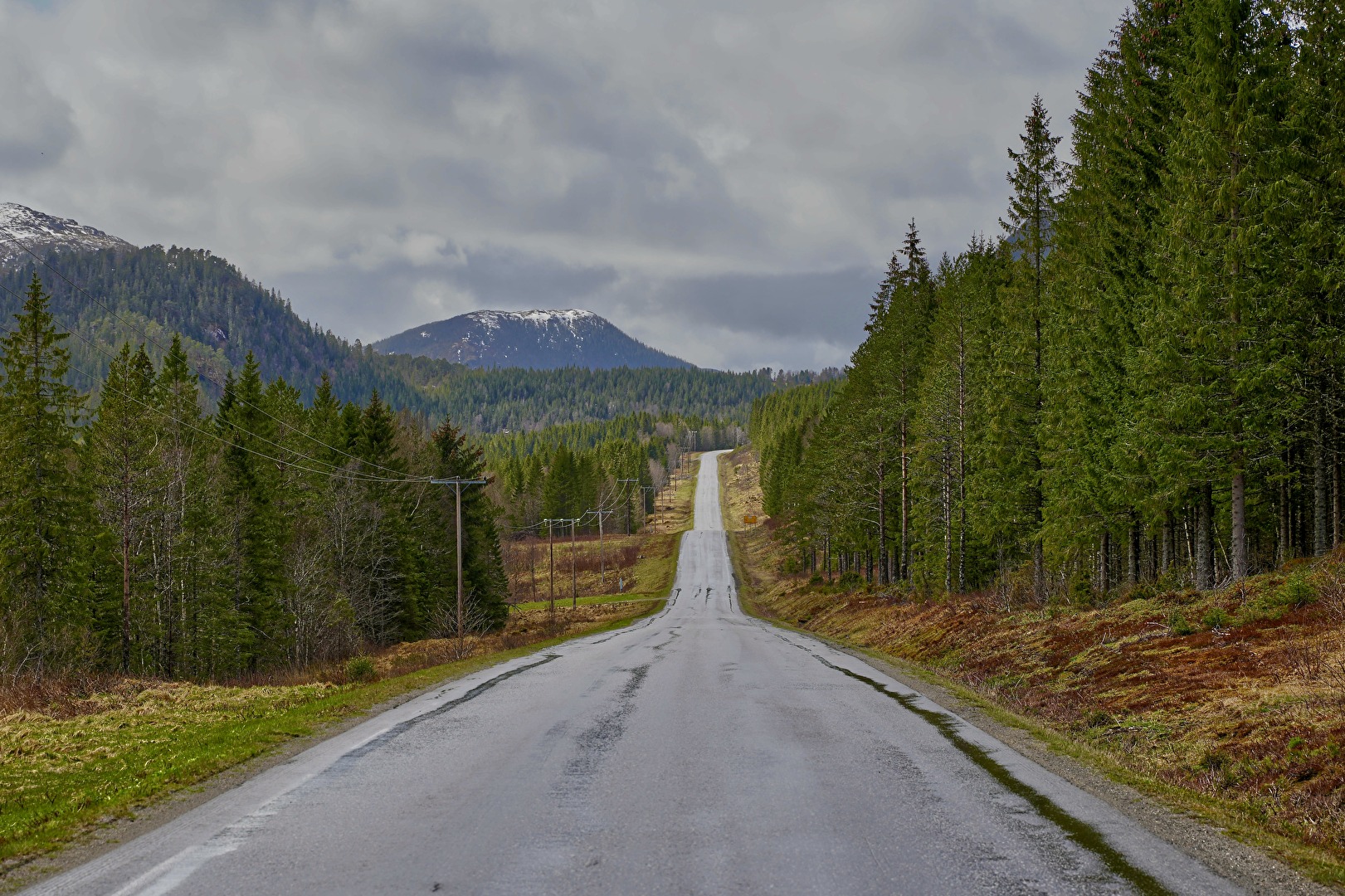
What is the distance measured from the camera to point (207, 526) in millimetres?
35156

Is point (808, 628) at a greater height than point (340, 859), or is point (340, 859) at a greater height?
point (340, 859)

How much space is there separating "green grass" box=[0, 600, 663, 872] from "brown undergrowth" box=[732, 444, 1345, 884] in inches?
351

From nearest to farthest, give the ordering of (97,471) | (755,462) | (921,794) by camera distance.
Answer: (921,794) < (97,471) < (755,462)

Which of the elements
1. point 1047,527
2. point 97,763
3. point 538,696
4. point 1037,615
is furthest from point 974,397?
point 97,763

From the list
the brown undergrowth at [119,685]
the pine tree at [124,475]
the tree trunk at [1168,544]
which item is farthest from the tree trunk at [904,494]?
the pine tree at [124,475]

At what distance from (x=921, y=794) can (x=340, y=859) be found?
4.55 m

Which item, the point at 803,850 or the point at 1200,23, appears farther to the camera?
the point at 1200,23

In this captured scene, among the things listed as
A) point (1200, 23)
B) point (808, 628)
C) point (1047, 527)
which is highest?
point (1200, 23)

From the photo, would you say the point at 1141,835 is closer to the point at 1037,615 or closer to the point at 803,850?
the point at 803,850

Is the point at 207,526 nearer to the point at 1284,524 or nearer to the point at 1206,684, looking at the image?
the point at 1206,684

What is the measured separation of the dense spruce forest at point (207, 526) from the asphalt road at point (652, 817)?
18.6m

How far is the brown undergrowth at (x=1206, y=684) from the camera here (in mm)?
7453

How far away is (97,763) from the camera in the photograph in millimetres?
9227

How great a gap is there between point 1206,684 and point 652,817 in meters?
9.18
